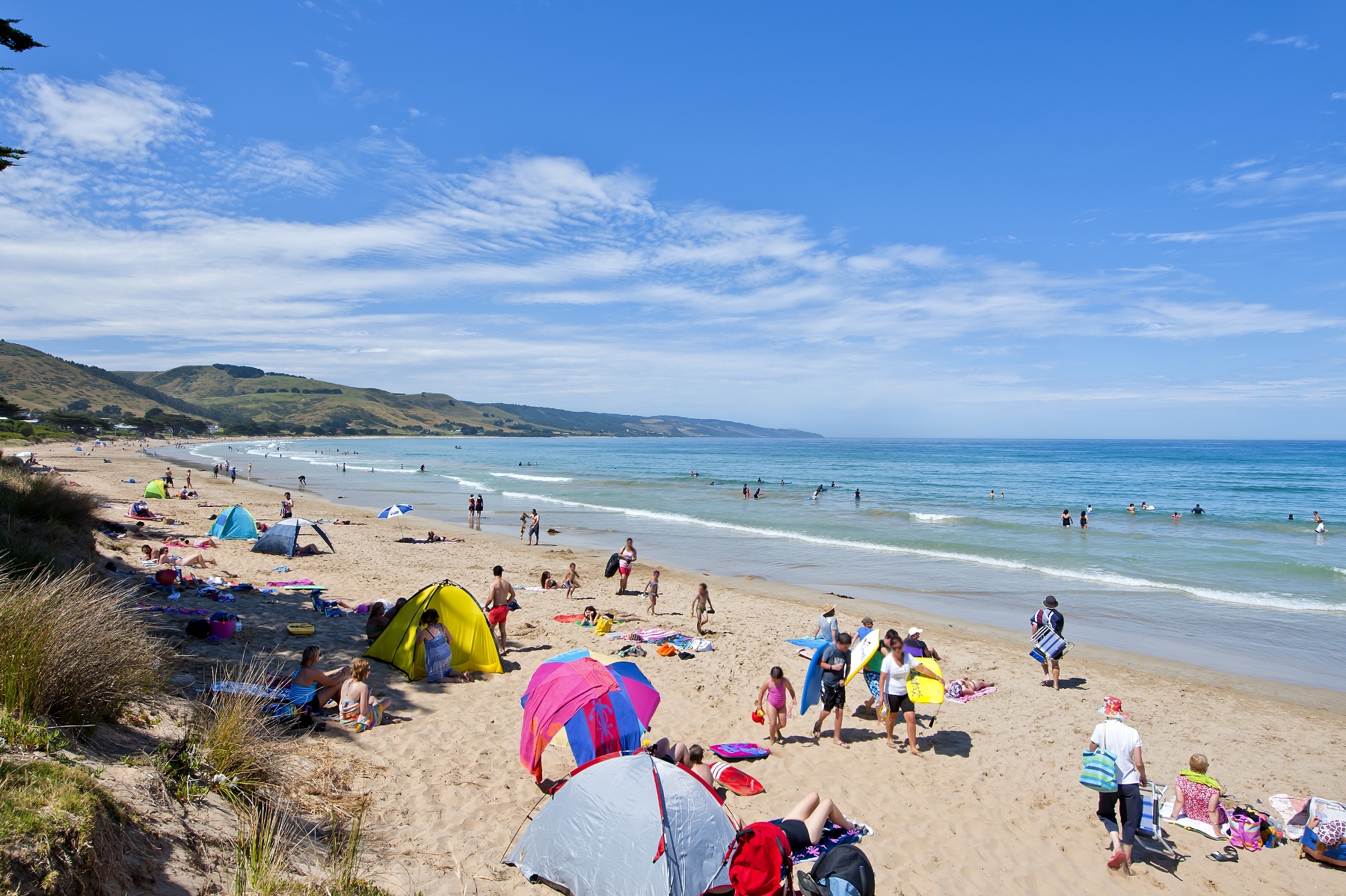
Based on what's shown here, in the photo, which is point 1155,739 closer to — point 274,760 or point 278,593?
point 274,760

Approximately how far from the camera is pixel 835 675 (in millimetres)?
8500

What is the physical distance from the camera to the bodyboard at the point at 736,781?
7.12 m

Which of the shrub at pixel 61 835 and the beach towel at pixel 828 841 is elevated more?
the shrub at pixel 61 835

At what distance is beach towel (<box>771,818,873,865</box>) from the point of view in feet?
17.7

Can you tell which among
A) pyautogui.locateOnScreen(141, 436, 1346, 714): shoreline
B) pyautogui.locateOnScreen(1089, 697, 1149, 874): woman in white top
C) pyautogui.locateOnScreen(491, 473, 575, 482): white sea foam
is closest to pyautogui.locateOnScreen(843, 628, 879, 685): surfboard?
pyautogui.locateOnScreen(1089, 697, 1149, 874): woman in white top

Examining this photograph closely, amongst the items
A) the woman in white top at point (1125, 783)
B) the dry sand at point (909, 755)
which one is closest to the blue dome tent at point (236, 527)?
the dry sand at point (909, 755)

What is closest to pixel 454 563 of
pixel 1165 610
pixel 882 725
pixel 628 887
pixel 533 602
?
pixel 533 602

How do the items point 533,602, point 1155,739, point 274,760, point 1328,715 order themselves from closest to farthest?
point 274,760
point 1155,739
point 1328,715
point 533,602

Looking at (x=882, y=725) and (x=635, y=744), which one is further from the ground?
(x=635, y=744)

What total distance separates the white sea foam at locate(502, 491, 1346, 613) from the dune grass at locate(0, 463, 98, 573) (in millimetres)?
21268

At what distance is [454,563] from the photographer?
19359mm

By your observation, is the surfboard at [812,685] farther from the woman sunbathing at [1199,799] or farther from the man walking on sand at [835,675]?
the woman sunbathing at [1199,799]

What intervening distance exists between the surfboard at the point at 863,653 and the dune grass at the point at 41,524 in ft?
30.7

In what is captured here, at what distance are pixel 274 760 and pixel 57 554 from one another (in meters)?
6.71
